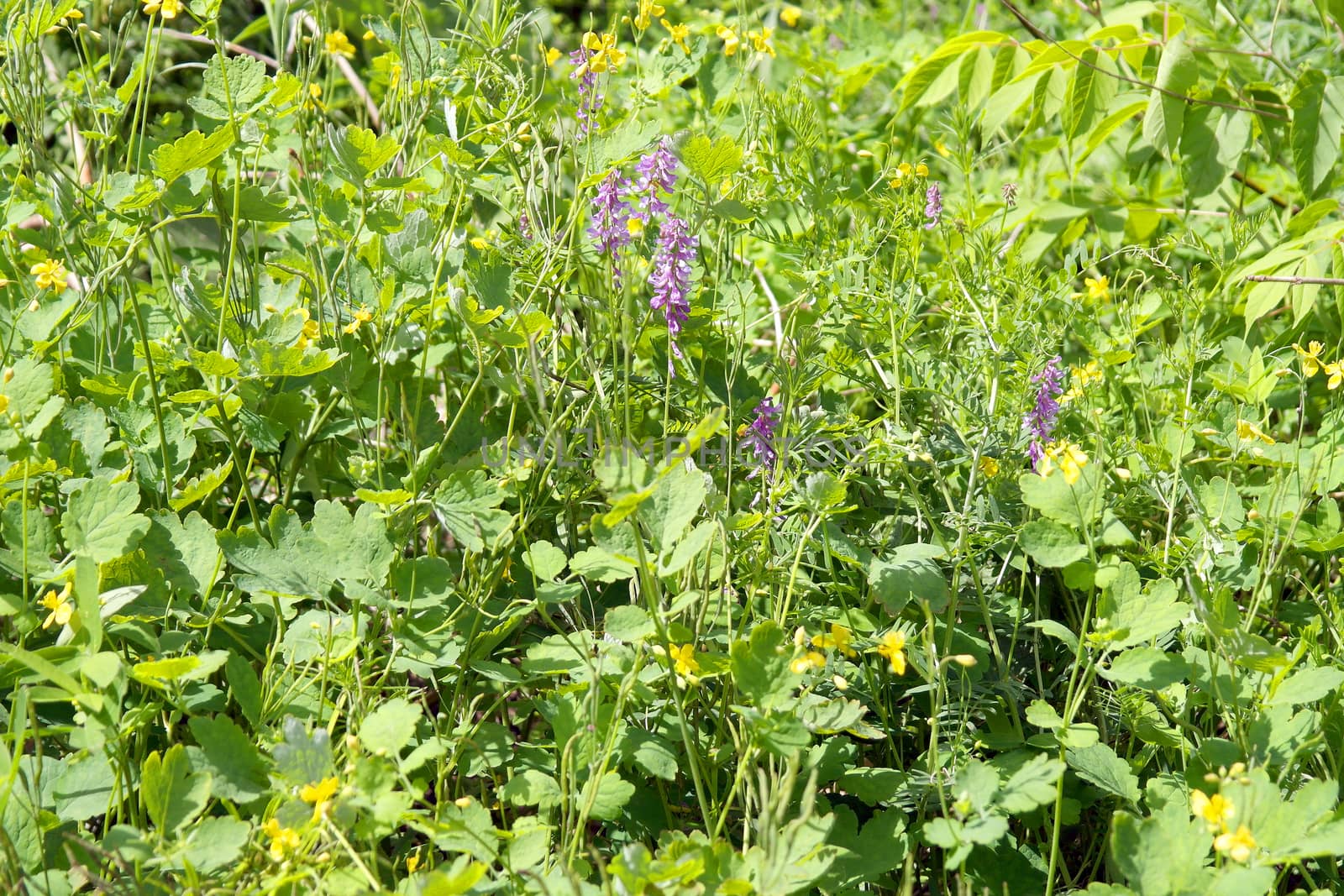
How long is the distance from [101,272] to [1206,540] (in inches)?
45.9

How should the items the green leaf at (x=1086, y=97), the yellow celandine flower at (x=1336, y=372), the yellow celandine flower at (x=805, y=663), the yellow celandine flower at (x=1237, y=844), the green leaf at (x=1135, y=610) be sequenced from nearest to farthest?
the yellow celandine flower at (x=1237, y=844)
the yellow celandine flower at (x=805, y=663)
the green leaf at (x=1135, y=610)
the yellow celandine flower at (x=1336, y=372)
the green leaf at (x=1086, y=97)

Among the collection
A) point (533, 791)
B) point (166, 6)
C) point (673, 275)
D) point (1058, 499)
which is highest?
point (166, 6)

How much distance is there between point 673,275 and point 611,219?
0.30ft

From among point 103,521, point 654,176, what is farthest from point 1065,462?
point 103,521

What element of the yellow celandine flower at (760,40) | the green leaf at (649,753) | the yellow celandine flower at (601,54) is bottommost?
the green leaf at (649,753)

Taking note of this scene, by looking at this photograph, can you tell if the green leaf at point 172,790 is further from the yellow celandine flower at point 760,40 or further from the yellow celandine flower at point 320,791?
the yellow celandine flower at point 760,40

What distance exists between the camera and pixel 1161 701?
114cm

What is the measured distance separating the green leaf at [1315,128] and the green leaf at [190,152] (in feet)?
4.16

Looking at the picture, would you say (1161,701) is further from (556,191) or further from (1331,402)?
(556,191)

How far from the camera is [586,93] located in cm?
127

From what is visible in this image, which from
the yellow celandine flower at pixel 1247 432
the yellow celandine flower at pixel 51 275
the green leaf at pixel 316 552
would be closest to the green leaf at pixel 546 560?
the green leaf at pixel 316 552

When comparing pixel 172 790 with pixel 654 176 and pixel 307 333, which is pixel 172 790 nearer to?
pixel 307 333

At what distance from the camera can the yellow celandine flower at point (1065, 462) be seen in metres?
1.02

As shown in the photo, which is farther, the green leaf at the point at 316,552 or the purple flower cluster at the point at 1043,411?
the purple flower cluster at the point at 1043,411
